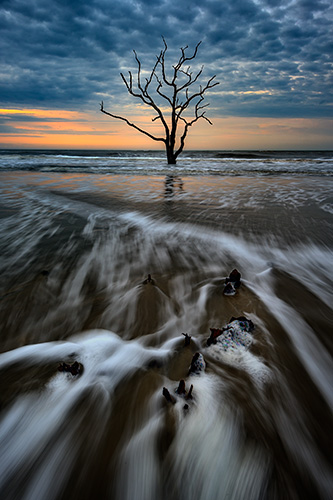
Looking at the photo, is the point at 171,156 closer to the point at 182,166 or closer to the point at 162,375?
the point at 182,166

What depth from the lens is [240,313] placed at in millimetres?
1626

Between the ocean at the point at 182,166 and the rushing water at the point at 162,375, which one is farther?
the ocean at the point at 182,166

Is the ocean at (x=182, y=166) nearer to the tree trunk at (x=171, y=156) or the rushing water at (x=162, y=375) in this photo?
the tree trunk at (x=171, y=156)

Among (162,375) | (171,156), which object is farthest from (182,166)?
(162,375)

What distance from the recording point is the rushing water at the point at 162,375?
34.5 inches

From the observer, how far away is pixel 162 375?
1.23m

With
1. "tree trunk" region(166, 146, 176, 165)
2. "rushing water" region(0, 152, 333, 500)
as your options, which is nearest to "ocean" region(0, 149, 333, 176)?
"tree trunk" region(166, 146, 176, 165)

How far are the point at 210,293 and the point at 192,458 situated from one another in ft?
3.58

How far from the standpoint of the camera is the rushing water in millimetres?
876

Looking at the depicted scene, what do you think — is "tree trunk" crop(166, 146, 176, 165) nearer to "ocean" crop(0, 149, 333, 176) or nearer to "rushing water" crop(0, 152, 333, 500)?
"ocean" crop(0, 149, 333, 176)

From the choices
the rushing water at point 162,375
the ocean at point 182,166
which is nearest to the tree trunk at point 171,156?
the ocean at point 182,166

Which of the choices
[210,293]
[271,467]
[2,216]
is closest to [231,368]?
[271,467]

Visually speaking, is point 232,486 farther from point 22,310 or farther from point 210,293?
point 22,310

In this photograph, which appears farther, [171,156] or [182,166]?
[171,156]
